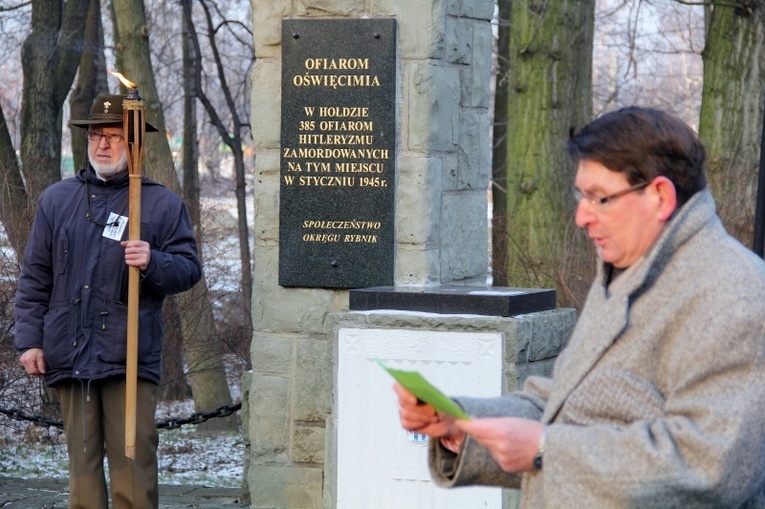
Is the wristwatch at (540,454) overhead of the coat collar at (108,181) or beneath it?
beneath

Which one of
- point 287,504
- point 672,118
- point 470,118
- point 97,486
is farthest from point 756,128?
point 672,118

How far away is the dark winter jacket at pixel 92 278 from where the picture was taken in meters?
5.11

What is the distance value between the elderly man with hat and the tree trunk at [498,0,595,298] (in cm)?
619

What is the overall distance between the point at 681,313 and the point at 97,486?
3547 mm

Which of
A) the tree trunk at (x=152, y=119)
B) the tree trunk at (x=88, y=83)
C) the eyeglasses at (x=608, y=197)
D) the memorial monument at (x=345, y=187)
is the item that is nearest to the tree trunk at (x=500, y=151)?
the tree trunk at (x=152, y=119)

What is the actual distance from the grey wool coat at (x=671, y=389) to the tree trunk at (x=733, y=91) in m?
8.79

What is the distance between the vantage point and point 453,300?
16.7 ft

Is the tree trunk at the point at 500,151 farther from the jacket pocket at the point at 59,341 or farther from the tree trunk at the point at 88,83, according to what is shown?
the jacket pocket at the point at 59,341

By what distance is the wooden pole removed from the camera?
194 inches

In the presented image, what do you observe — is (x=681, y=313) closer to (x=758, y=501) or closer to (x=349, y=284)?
(x=758, y=501)

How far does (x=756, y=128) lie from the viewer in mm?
11383

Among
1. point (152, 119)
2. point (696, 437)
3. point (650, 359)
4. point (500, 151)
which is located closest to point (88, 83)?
point (152, 119)

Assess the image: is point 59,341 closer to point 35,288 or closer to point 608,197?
point 35,288

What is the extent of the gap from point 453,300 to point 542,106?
21.9 ft
